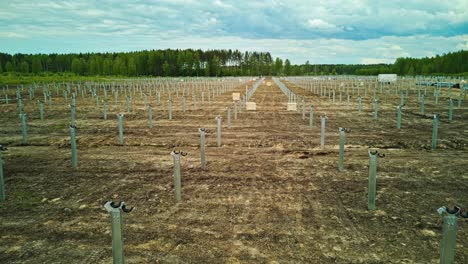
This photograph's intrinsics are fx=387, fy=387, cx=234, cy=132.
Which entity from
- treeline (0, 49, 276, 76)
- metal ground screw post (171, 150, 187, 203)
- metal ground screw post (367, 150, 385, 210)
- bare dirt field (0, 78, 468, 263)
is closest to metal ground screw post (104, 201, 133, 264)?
bare dirt field (0, 78, 468, 263)

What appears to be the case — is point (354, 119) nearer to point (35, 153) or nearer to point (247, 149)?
point (247, 149)

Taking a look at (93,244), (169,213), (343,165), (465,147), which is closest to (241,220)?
(169,213)

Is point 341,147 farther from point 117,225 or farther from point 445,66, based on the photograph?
point 445,66

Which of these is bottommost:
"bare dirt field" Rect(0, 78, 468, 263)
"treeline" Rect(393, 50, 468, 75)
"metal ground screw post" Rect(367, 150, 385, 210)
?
"bare dirt field" Rect(0, 78, 468, 263)

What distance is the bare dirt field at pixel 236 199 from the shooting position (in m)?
5.29

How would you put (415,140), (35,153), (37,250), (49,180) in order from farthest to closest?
(415,140) < (35,153) < (49,180) < (37,250)

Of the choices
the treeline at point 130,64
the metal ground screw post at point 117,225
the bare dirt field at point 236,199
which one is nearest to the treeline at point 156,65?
the treeline at point 130,64

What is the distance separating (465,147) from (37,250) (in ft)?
40.7

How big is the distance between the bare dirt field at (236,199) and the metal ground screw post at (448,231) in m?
0.82

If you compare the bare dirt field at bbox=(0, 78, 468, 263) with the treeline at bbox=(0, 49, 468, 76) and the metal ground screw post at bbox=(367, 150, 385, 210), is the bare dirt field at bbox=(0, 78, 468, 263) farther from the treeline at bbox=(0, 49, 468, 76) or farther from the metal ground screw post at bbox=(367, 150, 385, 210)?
the treeline at bbox=(0, 49, 468, 76)

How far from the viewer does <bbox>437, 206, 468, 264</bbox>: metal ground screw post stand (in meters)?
4.06

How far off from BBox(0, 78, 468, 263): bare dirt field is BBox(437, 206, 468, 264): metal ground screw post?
821 millimetres

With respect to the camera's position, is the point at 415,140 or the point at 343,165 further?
the point at 415,140

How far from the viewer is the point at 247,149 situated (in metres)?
12.3
